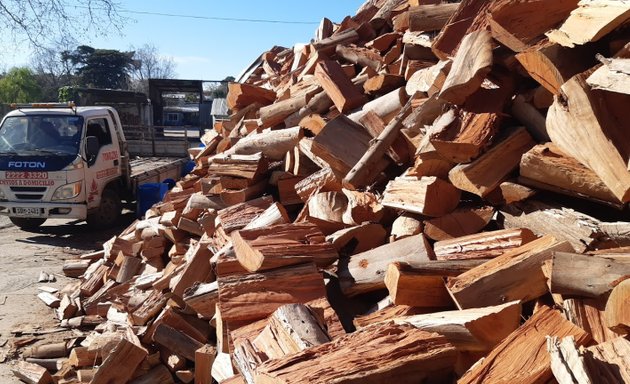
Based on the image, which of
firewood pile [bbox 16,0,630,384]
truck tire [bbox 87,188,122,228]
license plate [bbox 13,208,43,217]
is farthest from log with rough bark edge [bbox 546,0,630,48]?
truck tire [bbox 87,188,122,228]

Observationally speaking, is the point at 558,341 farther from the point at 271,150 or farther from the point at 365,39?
the point at 365,39

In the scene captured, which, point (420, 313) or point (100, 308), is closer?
point (420, 313)

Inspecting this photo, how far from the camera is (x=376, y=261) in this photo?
10.7 feet

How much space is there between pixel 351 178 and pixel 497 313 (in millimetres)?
1682

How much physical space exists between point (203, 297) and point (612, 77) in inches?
113

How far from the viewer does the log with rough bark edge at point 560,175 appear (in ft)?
8.82

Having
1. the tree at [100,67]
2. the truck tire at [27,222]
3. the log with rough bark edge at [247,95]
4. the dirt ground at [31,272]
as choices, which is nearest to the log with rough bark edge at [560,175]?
the log with rough bark edge at [247,95]

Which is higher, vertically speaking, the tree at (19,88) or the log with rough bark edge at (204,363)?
the tree at (19,88)

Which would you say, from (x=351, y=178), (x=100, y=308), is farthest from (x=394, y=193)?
(x=100, y=308)

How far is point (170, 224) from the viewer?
6316 millimetres

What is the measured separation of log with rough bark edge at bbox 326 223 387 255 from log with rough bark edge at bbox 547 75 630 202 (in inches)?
50.4

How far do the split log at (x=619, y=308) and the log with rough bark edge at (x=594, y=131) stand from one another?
0.53m

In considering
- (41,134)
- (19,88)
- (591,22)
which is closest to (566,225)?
(591,22)

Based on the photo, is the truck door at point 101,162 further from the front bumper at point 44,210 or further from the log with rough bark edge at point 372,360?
the log with rough bark edge at point 372,360
